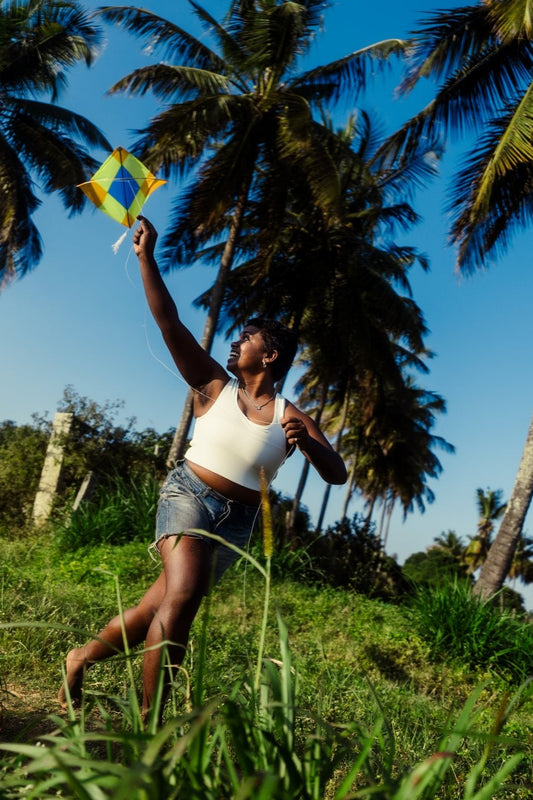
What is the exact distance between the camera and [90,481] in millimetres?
10492

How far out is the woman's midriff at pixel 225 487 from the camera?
256cm

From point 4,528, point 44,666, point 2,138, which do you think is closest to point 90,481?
point 4,528

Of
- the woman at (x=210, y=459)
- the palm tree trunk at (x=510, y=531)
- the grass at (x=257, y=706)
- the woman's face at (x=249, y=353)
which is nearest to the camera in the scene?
the grass at (x=257, y=706)

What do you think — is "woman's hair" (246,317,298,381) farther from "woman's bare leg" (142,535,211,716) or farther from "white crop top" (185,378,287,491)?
"woman's bare leg" (142,535,211,716)

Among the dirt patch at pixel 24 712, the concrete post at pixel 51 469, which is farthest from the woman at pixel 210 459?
the concrete post at pixel 51 469

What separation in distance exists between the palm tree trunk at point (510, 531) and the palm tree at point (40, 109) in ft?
38.7

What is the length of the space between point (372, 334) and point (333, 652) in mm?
13039

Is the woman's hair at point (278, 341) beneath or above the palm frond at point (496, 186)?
beneath

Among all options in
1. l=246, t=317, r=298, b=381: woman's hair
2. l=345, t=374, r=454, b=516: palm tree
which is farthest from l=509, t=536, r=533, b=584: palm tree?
l=246, t=317, r=298, b=381: woman's hair

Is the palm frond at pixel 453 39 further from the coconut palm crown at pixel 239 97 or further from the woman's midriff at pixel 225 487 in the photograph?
the woman's midriff at pixel 225 487

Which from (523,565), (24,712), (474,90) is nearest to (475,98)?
(474,90)

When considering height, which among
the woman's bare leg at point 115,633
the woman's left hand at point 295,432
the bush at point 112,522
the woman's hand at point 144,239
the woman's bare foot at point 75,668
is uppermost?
the woman's hand at point 144,239

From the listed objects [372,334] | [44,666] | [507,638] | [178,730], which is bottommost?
[44,666]

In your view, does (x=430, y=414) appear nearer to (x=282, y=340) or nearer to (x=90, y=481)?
(x=90, y=481)
